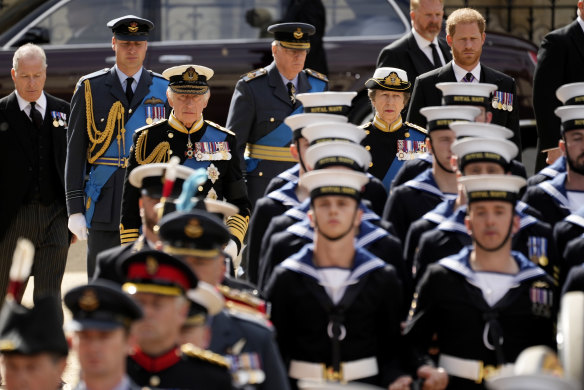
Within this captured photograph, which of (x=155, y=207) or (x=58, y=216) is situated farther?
(x=58, y=216)

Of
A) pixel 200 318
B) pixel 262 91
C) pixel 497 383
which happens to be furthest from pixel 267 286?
pixel 262 91

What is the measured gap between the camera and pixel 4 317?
5.58 m

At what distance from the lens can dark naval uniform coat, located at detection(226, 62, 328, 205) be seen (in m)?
10.5

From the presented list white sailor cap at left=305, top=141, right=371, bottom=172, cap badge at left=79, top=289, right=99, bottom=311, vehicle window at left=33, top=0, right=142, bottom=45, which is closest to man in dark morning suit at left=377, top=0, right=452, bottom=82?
vehicle window at left=33, top=0, right=142, bottom=45

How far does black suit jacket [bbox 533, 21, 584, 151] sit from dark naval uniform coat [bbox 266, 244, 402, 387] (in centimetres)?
335

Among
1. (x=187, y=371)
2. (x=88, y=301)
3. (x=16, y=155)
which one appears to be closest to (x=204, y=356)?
(x=187, y=371)

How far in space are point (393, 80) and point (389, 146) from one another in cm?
43

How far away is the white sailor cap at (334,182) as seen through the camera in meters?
7.03

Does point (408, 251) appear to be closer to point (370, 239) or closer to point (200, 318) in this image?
point (370, 239)

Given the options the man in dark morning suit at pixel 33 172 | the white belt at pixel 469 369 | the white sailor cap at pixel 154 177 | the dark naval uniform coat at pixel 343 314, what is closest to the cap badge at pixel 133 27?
the man in dark morning suit at pixel 33 172

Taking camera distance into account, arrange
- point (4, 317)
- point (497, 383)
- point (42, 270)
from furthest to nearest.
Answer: point (42, 270), point (4, 317), point (497, 383)

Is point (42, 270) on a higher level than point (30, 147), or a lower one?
lower

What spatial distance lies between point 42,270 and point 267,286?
295 cm

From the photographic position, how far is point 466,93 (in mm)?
9227
